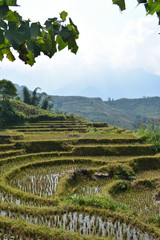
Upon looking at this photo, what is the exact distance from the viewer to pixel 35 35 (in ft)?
4.10

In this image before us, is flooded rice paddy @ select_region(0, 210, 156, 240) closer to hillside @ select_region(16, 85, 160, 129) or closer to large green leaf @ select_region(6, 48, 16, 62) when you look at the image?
large green leaf @ select_region(6, 48, 16, 62)

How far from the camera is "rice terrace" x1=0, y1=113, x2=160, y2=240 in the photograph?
499cm

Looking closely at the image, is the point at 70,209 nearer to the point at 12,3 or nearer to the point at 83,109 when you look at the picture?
the point at 12,3

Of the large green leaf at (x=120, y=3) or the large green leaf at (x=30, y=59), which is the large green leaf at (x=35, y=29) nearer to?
the large green leaf at (x=30, y=59)

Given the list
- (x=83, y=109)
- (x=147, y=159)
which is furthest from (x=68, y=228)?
(x=83, y=109)

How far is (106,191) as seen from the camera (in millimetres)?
8109

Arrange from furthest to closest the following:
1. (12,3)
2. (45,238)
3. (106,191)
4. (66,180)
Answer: (66,180), (106,191), (45,238), (12,3)

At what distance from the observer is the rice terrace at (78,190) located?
16.4 feet

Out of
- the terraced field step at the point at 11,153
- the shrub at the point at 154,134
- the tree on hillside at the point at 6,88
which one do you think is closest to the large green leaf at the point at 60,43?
the terraced field step at the point at 11,153

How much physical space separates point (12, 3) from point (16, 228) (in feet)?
15.7

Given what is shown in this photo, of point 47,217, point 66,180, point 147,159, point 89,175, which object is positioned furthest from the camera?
point 147,159

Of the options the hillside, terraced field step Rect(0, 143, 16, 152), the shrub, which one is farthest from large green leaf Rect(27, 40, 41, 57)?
the hillside

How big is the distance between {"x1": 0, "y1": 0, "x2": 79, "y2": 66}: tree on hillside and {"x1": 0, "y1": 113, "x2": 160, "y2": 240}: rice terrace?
4.04m

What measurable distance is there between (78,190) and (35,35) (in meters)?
8.27
